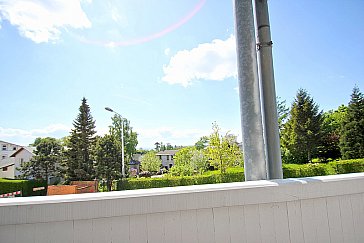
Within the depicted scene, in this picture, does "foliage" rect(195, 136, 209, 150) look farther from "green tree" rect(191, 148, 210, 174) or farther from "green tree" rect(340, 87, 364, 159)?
"green tree" rect(340, 87, 364, 159)

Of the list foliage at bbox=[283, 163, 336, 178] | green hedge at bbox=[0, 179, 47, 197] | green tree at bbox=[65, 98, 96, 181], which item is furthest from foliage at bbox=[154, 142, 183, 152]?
foliage at bbox=[283, 163, 336, 178]

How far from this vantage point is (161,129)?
1061 inches

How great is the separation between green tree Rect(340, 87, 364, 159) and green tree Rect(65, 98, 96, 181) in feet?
55.3

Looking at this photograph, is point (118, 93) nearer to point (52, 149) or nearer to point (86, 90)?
point (86, 90)

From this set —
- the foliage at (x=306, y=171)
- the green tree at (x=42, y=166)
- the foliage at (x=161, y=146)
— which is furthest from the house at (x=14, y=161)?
the foliage at (x=306, y=171)

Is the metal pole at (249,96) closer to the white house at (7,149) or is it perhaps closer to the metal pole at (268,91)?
the metal pole at (268,91)

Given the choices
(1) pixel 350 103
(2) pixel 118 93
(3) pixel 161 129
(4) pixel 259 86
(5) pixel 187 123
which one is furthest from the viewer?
(3) pixel 161 129

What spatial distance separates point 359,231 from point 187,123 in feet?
71.9

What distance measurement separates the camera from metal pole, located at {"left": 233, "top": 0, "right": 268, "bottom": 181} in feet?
3.67

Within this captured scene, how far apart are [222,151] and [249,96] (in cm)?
894

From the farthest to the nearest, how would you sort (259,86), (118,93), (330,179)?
(118,93) → (259,86) → (330,179)

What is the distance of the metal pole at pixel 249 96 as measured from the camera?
1.12 metres

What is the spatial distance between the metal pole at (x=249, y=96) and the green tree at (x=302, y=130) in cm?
1763

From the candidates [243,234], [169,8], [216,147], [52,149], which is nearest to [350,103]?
[216,147]
